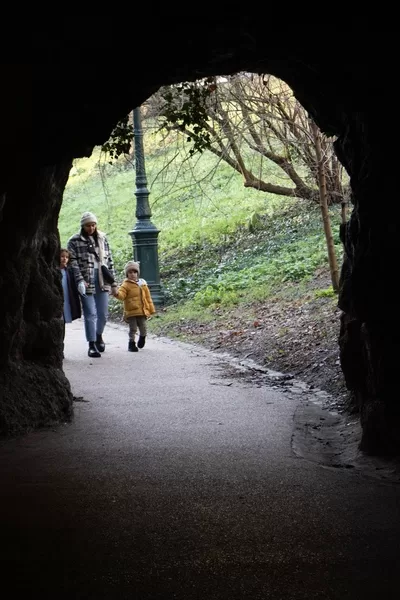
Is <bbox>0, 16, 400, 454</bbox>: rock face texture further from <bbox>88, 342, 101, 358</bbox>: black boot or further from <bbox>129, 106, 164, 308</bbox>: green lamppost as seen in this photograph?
<bbox>129, 106, 164, 308</bbox>: green lamppost

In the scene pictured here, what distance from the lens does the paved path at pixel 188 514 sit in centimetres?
402

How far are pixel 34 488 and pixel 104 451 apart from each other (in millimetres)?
1328

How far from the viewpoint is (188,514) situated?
510 centimetres

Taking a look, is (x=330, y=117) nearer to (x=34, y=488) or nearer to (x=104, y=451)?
(x=104, y=451)

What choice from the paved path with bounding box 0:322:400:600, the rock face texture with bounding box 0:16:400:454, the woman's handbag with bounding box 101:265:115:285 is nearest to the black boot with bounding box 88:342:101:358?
the woman's handbag with bounding box 101:265:115:285

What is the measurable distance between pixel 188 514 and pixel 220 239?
19.1m

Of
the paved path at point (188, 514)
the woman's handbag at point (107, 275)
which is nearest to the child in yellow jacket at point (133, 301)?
the woman's handbag at point (107, 275)

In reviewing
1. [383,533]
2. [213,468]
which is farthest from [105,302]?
[383,533]

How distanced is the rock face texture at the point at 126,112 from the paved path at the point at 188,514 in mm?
818

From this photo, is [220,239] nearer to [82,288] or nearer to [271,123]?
[271,123]

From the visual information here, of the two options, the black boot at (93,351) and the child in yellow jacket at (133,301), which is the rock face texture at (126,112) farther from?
the child in yellow jacket at (133,301)

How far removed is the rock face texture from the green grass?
15.0ft

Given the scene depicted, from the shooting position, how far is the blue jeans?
12.5 metres

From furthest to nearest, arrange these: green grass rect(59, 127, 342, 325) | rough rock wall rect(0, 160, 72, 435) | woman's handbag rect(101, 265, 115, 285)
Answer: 1. green grass rect(59, 127, 342, 325)
2. woman's handbag rect(101, 265, 115, 285)
3. rough rock wall rect(0, 160, 72, 435)
